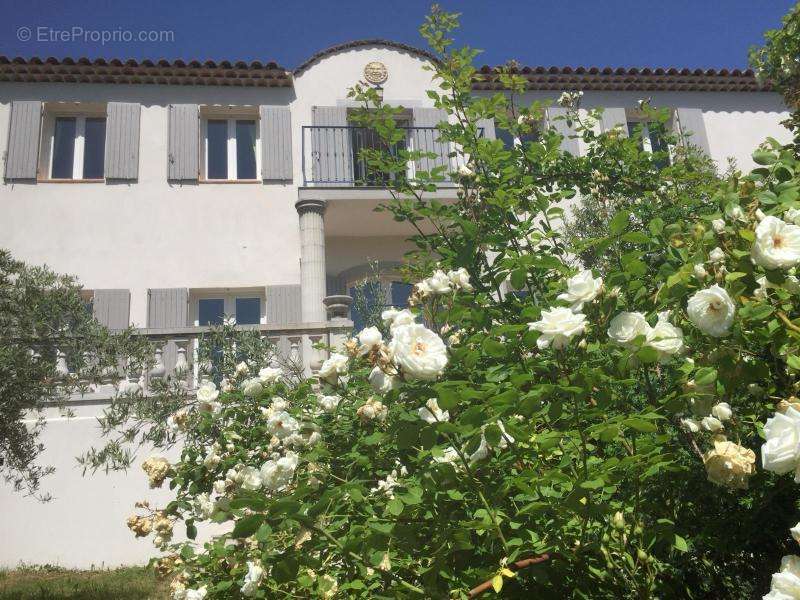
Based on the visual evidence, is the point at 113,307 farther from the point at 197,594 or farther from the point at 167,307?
the point at 197,594

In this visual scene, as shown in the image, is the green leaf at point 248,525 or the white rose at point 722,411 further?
the white rose at point 722,411

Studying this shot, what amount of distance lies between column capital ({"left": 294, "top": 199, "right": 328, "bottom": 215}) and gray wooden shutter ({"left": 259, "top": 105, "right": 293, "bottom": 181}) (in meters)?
1.04

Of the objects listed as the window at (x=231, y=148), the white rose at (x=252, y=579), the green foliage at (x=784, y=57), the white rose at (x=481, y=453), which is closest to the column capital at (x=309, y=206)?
the window at (x=231, y=148)

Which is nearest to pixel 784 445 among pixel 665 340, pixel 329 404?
pixel 665 340

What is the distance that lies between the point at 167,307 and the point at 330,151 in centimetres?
418

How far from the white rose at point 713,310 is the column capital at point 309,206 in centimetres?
925

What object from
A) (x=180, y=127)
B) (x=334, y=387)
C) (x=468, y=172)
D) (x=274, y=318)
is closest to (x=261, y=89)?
(x=180, y=127)

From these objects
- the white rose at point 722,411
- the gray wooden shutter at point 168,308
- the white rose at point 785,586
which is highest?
the gray wooden shutter at point 168,308

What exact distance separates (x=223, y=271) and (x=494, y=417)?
972 centimetres

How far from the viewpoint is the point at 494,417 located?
4.67 feet

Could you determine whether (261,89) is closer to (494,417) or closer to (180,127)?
(180,127)

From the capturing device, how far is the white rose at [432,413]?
163 centimetres

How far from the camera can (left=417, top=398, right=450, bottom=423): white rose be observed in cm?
163

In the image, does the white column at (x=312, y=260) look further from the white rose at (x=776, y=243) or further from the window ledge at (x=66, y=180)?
the white rose at (x=776, y=243)
